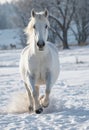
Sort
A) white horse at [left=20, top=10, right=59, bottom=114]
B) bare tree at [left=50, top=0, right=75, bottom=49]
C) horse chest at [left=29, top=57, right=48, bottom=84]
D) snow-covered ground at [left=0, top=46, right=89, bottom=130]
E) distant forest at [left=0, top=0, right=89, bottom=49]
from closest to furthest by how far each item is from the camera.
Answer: snow-covered ground at [left=0, top=46, right=89, bottom=130], white horse at [left=20, top=10, right=59, bottom=114], horse chest at [left=29, top=57, right=48, bottom=84], bare tree at [left=50, top=0, right=75, bottom=49], distant forest at [left=0, top=0, right=89, bottom=49]

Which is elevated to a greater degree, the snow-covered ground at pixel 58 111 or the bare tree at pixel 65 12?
the snow-covered ground at pixel 58 111

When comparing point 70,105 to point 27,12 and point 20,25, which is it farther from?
point 20,25

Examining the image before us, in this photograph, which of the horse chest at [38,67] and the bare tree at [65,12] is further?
the bare tree at [65,12]

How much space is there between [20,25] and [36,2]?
12.2 metres

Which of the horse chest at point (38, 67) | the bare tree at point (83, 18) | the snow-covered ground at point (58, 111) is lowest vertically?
the bare tree at point (83, 18)

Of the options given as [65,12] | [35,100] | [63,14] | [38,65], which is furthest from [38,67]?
[63,14]

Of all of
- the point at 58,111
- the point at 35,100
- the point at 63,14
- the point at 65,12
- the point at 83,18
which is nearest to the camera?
the point at 35,100

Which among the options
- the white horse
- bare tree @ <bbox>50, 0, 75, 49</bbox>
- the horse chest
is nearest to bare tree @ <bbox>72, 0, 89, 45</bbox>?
bare tree @ <bbox>50, 0, 75, 49</bbox>

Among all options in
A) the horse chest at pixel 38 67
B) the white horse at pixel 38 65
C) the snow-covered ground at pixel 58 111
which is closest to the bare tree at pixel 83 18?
the snow-covered ground at pixel 58 111

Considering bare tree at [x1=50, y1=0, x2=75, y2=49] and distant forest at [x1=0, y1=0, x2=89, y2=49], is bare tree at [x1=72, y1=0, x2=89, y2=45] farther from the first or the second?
bare tree at [x1=50, y1=0, x2=75, y2=49]

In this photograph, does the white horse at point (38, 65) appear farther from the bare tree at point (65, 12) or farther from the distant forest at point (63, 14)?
the bare tree at point (65, 12)

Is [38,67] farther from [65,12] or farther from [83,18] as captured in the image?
[83,18]

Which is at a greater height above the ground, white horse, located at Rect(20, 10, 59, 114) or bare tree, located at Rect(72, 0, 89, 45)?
white horse, located at Rect(20, 10, 59, 114)

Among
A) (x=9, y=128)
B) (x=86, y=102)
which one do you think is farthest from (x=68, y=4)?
(x=9, y=128)
